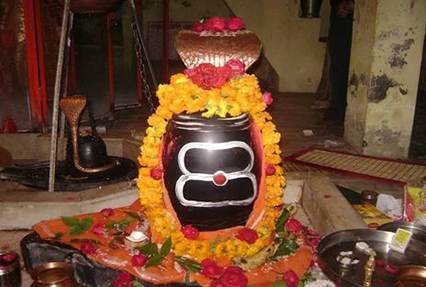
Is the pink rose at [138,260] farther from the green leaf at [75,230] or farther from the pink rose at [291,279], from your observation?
the pink rose at [291,279]

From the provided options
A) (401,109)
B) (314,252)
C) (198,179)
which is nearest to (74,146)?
(198,179)

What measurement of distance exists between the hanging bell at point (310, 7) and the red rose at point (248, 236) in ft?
20.3

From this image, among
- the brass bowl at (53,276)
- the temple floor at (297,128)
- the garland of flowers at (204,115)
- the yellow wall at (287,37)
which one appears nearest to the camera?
the brass bowl at (53,276)

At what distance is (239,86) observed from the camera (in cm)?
301

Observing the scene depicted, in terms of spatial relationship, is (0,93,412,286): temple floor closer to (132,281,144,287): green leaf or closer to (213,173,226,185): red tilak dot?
(132,281,144,287): green leaf

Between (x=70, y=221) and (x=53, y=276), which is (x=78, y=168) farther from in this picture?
(x=53, y=276)

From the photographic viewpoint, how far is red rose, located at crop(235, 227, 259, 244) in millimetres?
3031

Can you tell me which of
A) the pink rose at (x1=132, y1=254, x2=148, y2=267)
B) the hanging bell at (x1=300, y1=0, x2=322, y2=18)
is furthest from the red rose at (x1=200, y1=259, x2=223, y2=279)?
the hanging bell at (x1=300, y1=0, x2=322, y2=18)

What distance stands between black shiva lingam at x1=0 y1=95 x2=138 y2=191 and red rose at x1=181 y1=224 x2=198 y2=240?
5.24 ft

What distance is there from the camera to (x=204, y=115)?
290cm

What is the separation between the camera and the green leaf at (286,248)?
323 cm

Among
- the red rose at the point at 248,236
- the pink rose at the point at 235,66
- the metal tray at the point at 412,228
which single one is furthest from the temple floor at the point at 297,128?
the pink rose at the point at 235,66

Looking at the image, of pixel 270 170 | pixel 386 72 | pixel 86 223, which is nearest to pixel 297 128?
pixel 386 72

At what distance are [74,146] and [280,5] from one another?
6.00 meters
